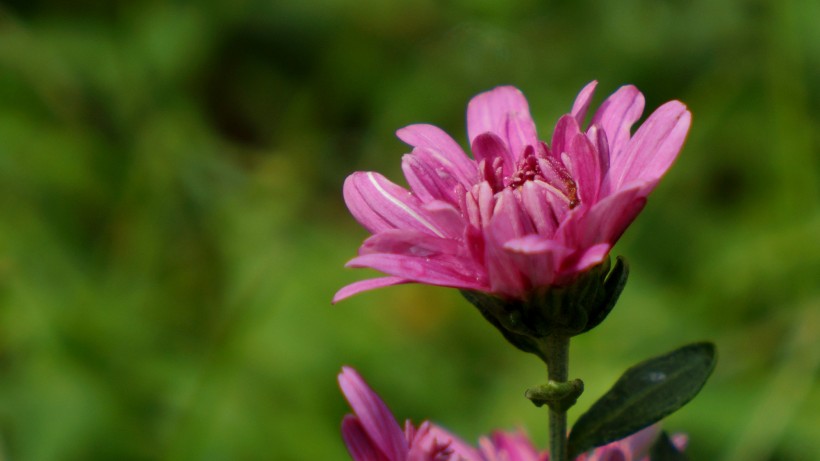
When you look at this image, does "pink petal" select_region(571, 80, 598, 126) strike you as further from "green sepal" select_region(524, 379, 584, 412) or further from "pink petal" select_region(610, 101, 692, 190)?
"green sepal" select_region(524, 379, 584, 412)

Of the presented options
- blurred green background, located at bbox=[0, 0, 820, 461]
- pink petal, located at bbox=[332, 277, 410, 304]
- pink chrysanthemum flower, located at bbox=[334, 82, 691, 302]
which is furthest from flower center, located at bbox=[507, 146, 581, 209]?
blurred green background, located at bbox=[0, 0, 820, 461]

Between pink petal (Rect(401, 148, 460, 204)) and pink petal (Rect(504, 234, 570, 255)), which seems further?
pink petal (Rect(401, 148, 460, 204))

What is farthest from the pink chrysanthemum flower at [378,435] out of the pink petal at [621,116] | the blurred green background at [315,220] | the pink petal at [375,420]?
the blurred green background at [315,220]

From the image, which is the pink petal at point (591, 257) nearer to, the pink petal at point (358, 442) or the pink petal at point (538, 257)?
the pink petal at point (538, 257)

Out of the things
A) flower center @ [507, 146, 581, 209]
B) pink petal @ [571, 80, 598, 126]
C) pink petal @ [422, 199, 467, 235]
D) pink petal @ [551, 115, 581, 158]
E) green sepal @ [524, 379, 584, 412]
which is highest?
pink petal @ [571, 80, 598, 126]

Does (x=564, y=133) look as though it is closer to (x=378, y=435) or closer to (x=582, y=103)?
(x=582, y=103)

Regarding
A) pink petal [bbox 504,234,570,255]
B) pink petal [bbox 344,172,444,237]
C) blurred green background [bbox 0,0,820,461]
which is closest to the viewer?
pink petal [bbox 504,234,570,255]

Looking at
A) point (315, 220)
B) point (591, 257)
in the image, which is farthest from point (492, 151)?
point (315, 220)
